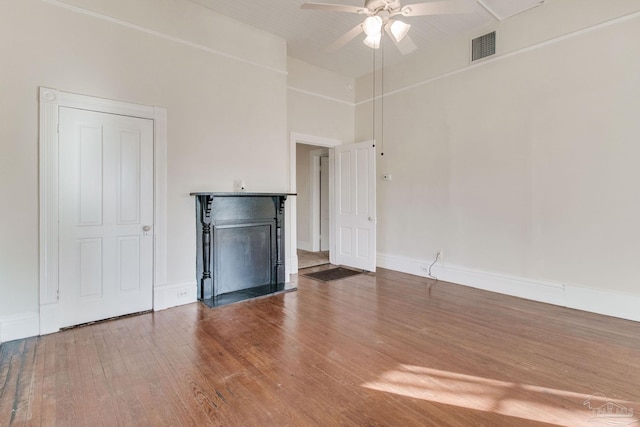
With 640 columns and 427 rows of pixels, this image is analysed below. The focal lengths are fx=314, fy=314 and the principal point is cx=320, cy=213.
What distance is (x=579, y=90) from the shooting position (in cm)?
363

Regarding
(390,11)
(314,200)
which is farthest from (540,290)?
(314,200)

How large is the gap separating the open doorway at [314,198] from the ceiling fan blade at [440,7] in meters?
4.54

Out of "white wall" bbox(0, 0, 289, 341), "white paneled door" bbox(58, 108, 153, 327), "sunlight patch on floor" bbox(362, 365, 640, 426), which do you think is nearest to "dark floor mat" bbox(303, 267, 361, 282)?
"white wall" bbox(0, 0, 289, 341)

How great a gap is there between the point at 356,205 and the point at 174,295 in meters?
3.25

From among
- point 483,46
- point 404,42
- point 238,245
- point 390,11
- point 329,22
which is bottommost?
point 238,245

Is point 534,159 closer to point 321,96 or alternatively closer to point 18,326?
point 321,96

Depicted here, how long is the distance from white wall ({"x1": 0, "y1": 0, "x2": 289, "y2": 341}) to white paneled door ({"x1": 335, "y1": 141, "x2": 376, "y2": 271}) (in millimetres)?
1283

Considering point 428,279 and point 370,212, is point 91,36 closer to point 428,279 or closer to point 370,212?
point 370,212

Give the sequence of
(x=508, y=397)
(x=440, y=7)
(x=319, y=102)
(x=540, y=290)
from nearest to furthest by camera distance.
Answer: (x=508, y=397) < (x=440, y=7) < (x=540, y=290) < (x=319, y=102)

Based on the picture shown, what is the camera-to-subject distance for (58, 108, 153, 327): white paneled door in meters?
3.09

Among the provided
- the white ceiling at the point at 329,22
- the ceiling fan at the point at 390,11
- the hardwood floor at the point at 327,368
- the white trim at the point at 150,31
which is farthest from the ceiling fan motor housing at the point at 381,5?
the hardwood floor at the point at 327,368

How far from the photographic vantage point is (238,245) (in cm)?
421

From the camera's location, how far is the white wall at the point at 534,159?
133 inches

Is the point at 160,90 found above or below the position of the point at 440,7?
below
